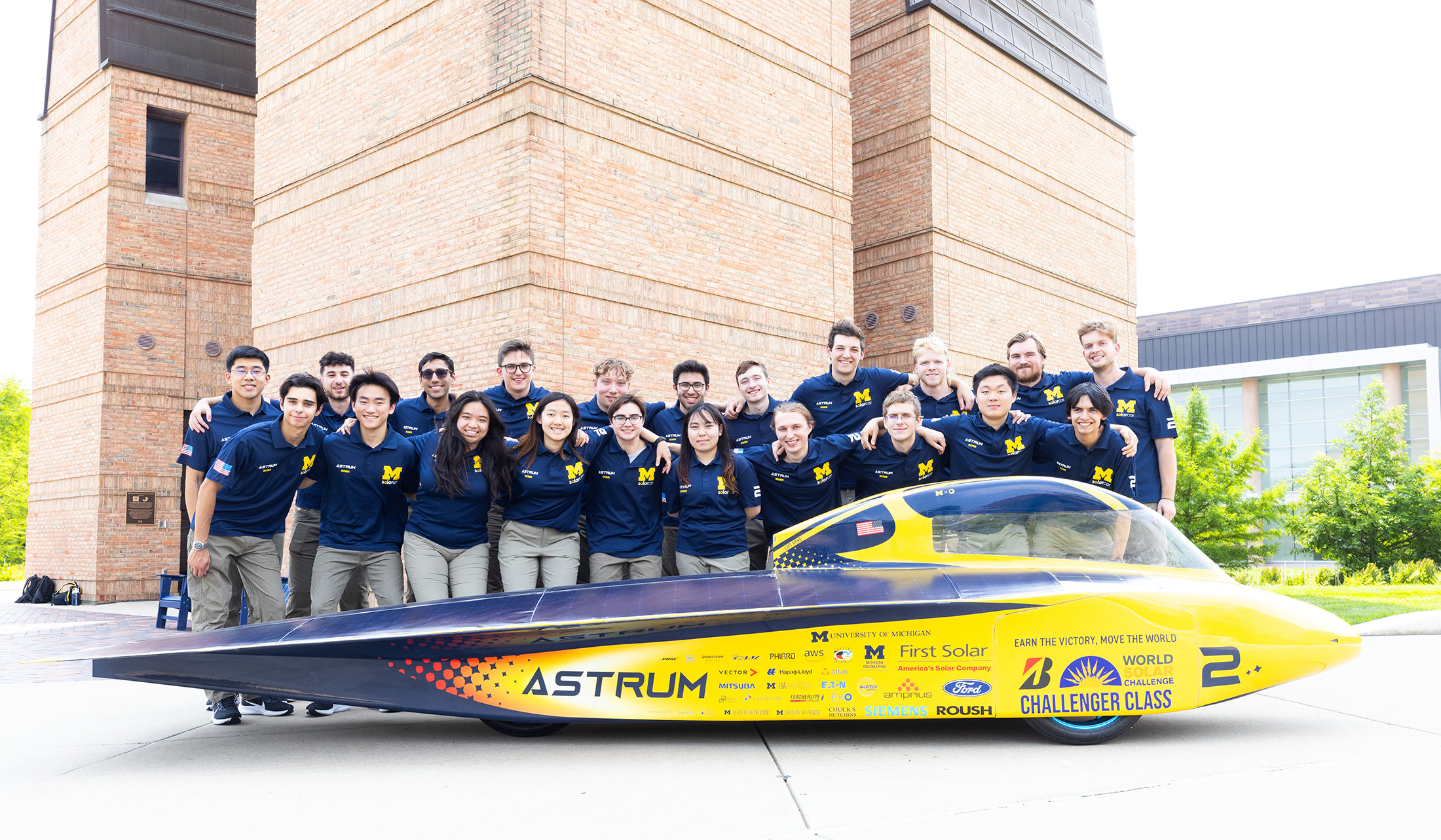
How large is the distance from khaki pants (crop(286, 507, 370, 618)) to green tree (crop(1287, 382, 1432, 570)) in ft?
72.0

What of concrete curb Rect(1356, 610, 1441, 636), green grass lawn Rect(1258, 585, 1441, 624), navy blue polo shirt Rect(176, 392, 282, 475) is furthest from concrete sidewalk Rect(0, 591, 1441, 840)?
green grass lawn Rect(1258, 585, 1441, 624)

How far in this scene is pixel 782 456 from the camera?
593cm

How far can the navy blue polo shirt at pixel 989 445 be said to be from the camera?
19.2 feet

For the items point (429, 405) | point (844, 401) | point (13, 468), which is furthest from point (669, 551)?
point (13, 468)

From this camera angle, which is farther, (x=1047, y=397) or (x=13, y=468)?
(x=13, y=468)

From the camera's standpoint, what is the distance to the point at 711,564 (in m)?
5.87

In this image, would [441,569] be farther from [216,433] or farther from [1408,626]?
[1408,626]

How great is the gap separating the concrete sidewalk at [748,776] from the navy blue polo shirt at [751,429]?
84.4 inches

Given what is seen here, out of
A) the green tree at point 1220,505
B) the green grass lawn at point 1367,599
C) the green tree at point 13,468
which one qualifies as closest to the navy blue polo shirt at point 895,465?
the green grass lawn at point 1367,599

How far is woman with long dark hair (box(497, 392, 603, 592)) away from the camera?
227 inches

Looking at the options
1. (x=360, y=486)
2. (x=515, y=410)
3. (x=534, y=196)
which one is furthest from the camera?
(x=534, y=196)

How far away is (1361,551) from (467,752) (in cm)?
2271

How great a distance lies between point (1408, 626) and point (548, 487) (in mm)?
9235

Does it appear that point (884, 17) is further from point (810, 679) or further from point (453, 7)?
point (810, 679)
